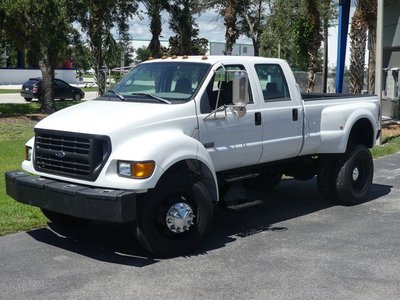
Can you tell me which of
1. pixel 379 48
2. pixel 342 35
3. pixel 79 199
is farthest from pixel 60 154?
pixel 342 35

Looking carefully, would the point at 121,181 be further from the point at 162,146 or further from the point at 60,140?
the point at 60,140

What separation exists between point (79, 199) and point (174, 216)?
99 cm

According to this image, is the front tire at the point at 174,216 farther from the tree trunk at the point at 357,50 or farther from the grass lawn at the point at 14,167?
the tree trunk at the point at 357,50

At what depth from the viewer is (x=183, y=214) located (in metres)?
6.24

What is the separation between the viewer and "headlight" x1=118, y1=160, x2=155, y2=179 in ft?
18.9

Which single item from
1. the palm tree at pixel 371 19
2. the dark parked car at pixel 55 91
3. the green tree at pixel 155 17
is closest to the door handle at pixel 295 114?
the palm tree at pixel 371 19

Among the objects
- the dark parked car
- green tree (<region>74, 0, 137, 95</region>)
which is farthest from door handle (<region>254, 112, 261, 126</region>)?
the dark parked car

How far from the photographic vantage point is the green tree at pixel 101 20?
23.0 metres

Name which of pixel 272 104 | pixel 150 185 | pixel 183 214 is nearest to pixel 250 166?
pixel 272 104

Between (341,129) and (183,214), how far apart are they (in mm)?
3205

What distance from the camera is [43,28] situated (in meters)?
20.3

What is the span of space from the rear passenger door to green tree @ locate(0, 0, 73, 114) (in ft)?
41.2

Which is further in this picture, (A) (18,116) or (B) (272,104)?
(A) (18,116)

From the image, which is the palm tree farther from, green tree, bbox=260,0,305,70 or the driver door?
green tree, bbox=260,0,305,70
